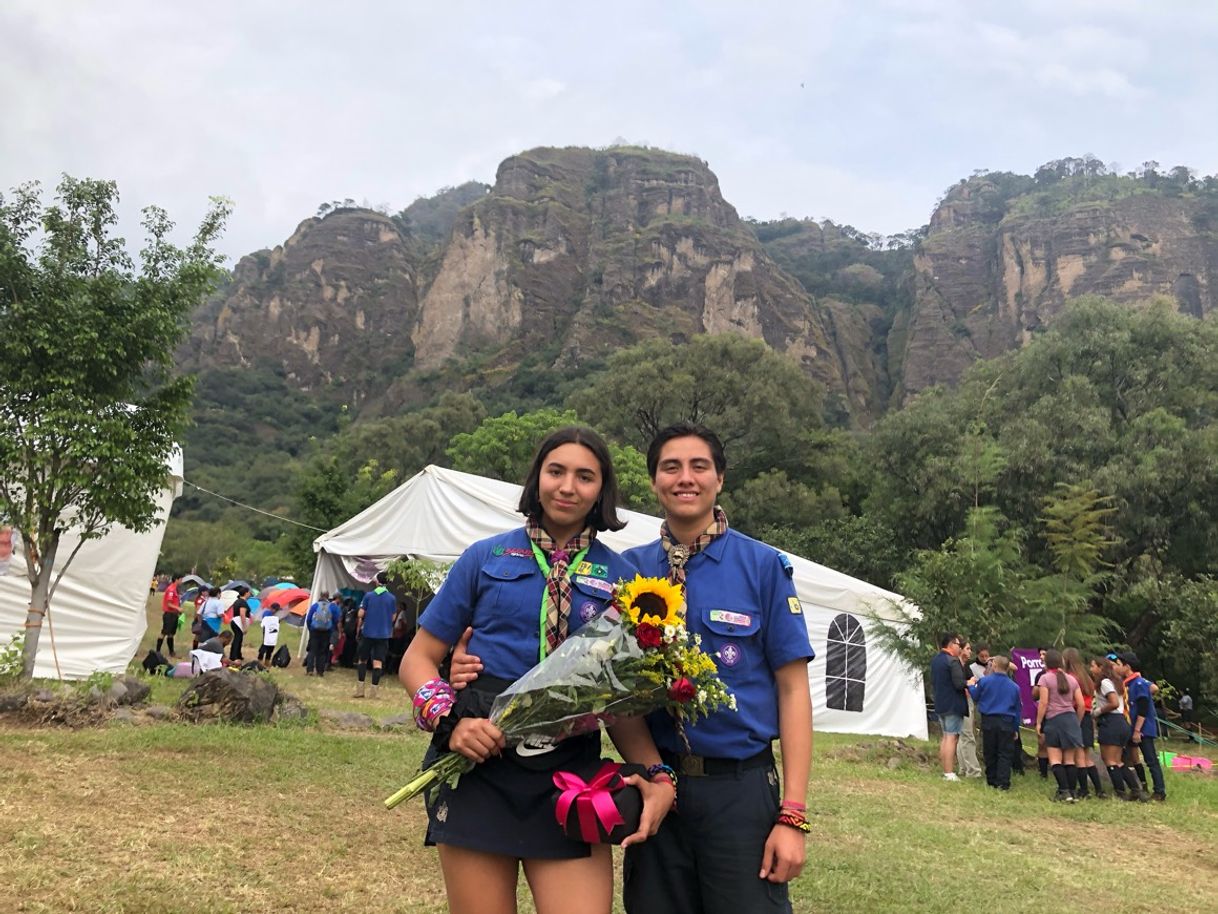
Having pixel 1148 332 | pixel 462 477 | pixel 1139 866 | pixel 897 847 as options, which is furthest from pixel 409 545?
pixel 1148 332

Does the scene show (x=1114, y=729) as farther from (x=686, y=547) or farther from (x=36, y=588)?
(x=36, y=588)

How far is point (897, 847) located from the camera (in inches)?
208

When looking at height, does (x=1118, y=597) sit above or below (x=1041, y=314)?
below

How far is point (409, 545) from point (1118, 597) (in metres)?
15.4

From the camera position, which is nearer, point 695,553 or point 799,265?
point 695,553

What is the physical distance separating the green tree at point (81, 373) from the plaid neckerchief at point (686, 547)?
7154mm

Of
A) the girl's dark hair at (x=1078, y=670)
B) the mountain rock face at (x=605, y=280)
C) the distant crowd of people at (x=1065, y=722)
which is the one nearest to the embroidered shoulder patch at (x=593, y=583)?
the distant crowd of people at (x=1065, y=722)

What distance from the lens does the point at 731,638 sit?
192 cm

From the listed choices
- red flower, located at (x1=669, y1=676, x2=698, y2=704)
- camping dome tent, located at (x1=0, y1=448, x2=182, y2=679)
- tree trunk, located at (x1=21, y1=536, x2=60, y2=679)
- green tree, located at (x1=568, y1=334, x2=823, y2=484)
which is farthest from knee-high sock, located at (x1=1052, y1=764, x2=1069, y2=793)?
green tree, located at (x1=568, y1=334, x2=823, y2=484)

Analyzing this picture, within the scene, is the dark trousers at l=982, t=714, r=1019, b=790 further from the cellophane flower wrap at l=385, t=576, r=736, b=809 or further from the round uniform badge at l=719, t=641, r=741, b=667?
the cellophane flower wrap at l=385, t=576, r=736, b=809

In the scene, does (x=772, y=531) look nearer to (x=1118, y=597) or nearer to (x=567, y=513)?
(x=1118, y=597)

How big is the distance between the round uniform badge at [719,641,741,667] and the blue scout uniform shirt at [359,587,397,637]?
10.5 meters

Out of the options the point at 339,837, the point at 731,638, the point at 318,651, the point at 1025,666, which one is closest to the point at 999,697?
the point at 1025,666

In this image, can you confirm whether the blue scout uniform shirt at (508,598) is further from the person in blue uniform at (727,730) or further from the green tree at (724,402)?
the green tree at (724,402)
